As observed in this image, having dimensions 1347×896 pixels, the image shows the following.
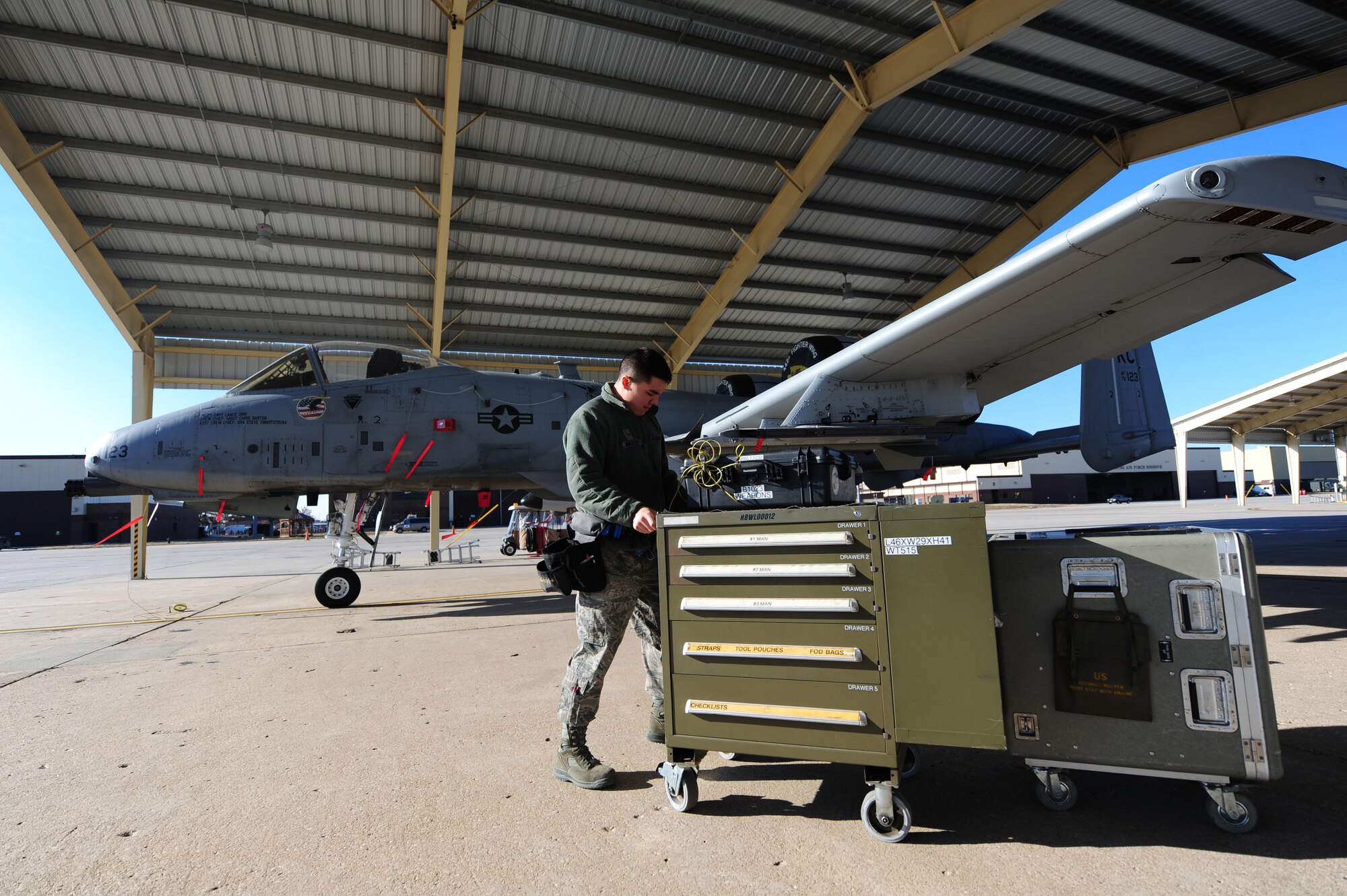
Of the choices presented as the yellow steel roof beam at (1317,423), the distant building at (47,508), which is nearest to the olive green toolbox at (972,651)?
the yellow steel roof beam at (1317,423)

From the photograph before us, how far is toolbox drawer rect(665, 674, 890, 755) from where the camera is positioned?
6.92ft

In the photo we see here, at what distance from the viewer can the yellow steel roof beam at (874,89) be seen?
8.03 metres

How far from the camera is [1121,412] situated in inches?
322

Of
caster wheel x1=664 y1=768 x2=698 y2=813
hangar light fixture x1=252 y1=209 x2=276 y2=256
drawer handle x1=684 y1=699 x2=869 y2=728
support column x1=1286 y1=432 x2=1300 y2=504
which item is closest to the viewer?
drawer handle x1=684 y1=699 x2=869 y2=728

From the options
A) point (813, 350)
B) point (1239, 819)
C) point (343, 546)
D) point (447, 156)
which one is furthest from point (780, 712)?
point (447, 156)

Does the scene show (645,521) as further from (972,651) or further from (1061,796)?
(1061,796)

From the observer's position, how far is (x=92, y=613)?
25.7 ft

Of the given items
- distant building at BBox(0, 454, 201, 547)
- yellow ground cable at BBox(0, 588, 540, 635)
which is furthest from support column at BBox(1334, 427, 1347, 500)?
distant building at BBox(0, 454, 201, 547)

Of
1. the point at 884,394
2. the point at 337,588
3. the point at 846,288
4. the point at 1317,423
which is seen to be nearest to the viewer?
the point at 884,394

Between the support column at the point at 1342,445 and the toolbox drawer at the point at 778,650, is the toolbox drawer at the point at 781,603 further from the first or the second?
the support column at the point at 1342,445

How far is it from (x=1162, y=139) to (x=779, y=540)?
43.5 ft

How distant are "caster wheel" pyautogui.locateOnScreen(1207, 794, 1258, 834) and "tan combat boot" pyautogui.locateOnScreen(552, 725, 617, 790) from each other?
2.01 metres

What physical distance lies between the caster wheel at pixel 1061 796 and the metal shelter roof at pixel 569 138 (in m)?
9.11

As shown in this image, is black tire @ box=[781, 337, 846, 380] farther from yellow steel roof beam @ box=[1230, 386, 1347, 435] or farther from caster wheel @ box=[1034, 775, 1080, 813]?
yellow steel roof beam @ box=[1230, 386, 1347, 435]
